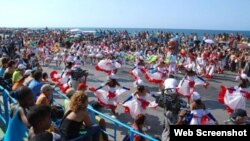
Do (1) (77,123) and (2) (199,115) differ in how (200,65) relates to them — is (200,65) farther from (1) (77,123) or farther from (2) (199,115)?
(1) (77,123)

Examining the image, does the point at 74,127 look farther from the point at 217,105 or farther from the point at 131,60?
the point at 131,60

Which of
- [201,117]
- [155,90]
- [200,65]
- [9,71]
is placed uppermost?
[9,71]

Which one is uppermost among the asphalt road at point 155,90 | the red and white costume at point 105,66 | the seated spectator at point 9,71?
the seated spectator at point 9,71

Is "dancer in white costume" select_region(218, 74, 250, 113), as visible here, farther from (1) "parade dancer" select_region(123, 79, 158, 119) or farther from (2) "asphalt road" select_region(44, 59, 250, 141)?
(1) "parade dancer" select_region(123, 79, 158, 119)

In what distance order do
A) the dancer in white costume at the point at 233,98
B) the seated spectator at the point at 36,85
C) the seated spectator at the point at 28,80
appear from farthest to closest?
the dancer in white costume at the point at 233,98 → the seated spectator at the point at 28,80 → the seated spectator at the point at 36,85

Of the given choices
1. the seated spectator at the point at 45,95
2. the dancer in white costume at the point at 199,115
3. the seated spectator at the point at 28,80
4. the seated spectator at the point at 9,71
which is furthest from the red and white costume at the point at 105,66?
the seated spectator at the point at 45,95

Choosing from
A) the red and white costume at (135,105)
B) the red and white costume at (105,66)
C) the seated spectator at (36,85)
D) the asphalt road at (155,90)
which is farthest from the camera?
the red and white costume at (105,66)

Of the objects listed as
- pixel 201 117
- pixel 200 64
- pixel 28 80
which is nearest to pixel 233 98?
pixel 201 117

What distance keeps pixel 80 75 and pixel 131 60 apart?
15.0 metres

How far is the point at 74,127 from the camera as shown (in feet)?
19.7

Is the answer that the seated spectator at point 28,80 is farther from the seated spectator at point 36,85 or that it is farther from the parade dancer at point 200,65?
the parade dancer at point 200,65

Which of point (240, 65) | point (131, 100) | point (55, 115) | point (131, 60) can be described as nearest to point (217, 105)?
point (131, 100)

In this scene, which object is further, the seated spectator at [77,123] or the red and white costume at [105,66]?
the red and white costume at [105,66]

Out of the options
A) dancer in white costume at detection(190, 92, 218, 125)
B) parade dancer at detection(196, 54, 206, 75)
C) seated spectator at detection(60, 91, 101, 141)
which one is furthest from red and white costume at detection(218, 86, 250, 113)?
parade dancer at detection(196, 54, 206, 75)
